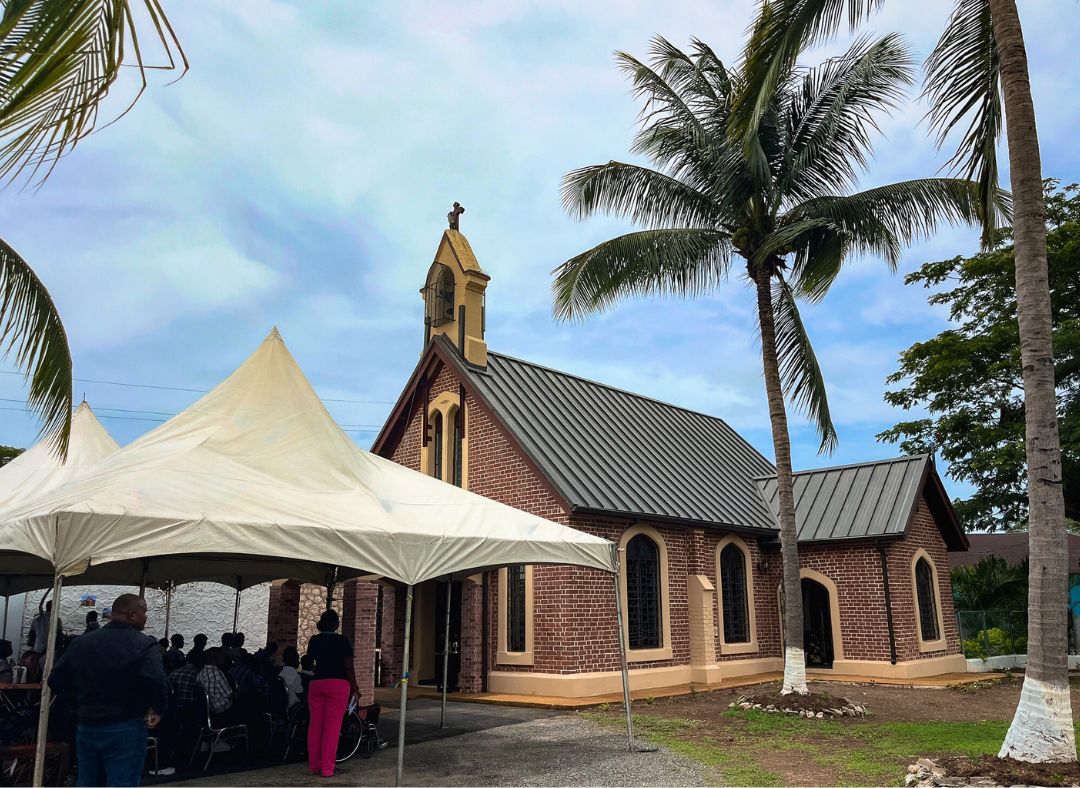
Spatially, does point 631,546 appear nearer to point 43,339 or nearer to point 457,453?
point 457,453

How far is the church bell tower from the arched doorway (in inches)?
404

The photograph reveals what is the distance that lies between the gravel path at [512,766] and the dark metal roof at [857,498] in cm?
1032

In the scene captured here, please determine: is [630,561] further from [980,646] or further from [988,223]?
[980,646]

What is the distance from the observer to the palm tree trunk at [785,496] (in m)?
13.5

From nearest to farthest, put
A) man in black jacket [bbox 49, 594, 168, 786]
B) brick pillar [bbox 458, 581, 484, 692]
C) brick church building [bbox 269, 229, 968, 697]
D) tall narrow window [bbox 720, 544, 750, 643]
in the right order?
man in black jacket [bbox 49, 594, 168, 786] < brick church building [bbox 269, 229, 968, 697] < brick pillar [bbox 458, 581, 484, 692] < tall narrow window [bbox 720, 544, 750, 643]

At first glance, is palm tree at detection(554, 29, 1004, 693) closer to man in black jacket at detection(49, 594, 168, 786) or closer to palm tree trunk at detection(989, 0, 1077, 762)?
palm tree trunk at detection(989, 0, 1077, 762)

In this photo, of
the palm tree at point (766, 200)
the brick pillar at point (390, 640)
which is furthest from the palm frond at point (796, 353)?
the brick pillar at point (390, 640)

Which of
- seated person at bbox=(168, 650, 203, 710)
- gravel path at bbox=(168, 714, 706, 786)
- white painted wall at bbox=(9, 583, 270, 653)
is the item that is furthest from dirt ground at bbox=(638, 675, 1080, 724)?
white painted wall at bbox=(9, 583, 270, 653)

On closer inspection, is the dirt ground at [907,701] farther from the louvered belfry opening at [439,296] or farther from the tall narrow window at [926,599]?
the louvered belfry opening at [439,296]

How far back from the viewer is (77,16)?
3.34 m

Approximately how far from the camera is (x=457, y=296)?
19.3 meters

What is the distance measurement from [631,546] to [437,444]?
518 centimetres

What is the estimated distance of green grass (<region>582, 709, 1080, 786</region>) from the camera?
339 inches

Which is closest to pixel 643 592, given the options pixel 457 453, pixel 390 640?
pixel 457 453
